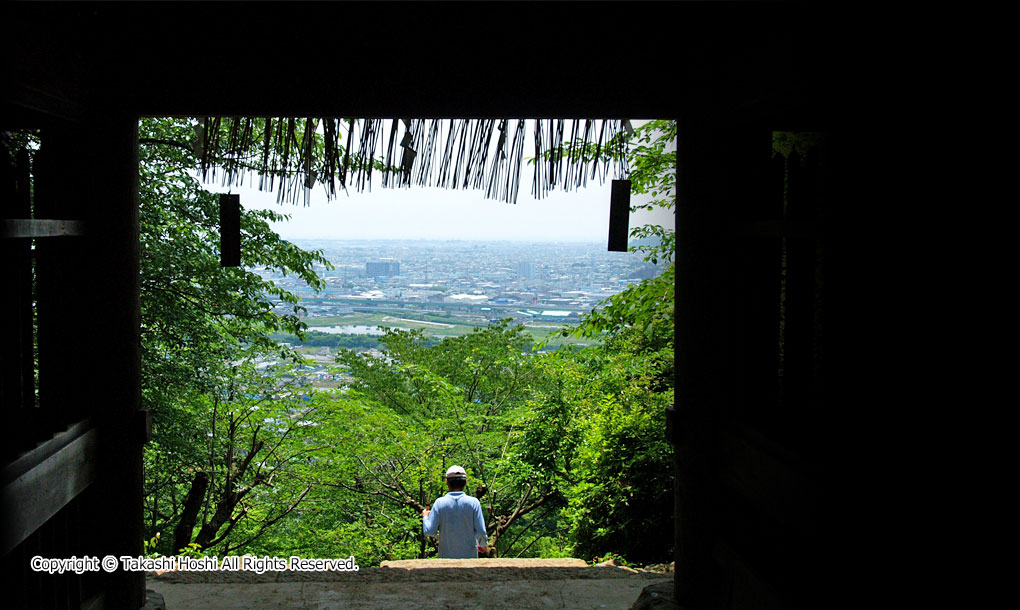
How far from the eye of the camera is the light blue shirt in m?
4.01

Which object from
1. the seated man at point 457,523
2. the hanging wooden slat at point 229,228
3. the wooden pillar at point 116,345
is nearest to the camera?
the wooden pillar at point 116,345

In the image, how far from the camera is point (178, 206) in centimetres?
668

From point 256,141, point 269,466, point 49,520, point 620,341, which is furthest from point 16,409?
point 269,466

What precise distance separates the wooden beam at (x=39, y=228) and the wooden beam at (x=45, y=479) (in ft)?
1.84

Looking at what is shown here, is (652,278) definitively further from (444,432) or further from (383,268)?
(383,268)

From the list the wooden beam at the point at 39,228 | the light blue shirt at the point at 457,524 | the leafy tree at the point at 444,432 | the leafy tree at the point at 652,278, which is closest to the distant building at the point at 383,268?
the leafy tree at the point at 444,432

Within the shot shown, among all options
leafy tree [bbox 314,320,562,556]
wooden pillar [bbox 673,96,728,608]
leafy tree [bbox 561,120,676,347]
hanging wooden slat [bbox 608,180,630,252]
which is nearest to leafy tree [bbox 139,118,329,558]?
leafy tree [bbox 314,320,562,556]

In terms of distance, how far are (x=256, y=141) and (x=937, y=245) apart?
243 centimetres

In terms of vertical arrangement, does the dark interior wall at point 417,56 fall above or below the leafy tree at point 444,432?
above

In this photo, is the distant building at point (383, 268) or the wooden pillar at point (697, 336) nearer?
the wooden pillar at point (697, 336)

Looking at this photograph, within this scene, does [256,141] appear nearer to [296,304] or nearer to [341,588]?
[341,588]

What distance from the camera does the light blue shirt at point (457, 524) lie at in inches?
158

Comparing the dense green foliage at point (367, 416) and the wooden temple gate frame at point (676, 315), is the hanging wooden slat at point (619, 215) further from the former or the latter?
the dense green foliage at point (367, 416)

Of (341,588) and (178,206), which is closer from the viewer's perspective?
(341,588)
